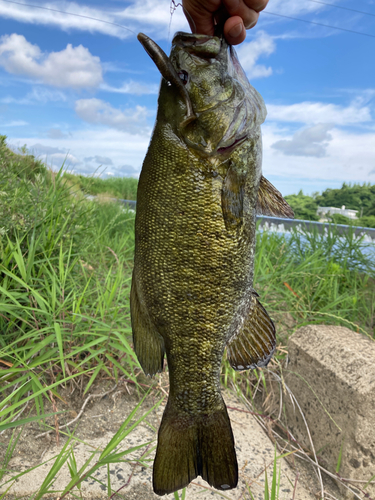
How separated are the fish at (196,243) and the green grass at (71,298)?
0.71 metres

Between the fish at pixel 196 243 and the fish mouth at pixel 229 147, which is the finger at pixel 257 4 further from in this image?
the fish mouth at pixel 229 147

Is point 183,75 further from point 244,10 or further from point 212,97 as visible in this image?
point 244,10

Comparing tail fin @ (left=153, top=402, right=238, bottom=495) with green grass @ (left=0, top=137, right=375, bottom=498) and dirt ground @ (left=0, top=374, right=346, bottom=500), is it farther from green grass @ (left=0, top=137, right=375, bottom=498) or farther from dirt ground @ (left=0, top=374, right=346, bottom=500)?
dirt ground @ (left=0, top=374, right=346, bottom=500)

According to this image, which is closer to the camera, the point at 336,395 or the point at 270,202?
the point at 270,202

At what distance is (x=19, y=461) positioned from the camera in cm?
230

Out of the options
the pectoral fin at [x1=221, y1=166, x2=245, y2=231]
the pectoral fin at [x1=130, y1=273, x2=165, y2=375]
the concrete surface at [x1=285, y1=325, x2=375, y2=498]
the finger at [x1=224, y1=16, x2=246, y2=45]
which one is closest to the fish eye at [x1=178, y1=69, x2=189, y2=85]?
the finger at [x1=224, y1=16, x2=246, y2=45]

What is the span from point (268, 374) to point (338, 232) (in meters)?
2.49

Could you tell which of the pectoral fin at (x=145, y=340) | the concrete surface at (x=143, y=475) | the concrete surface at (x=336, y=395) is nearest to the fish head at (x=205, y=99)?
the pectoral fin at (x=145, y=340)

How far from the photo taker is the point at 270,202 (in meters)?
1.40

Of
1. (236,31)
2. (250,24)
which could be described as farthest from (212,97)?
(250,24)

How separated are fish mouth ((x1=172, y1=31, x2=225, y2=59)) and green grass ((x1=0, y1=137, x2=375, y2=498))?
1.47 meters

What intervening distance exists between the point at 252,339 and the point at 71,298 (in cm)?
172

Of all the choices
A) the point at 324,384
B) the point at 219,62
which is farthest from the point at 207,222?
the point at 324,384

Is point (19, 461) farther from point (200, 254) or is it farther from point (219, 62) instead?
point (219, 62)
